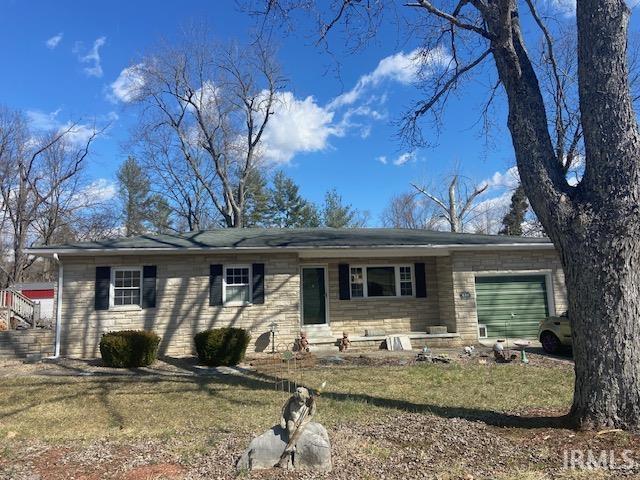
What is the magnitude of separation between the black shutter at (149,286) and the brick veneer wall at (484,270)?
8304 mm

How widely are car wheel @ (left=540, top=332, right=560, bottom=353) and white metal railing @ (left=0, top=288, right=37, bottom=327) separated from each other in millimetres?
18587

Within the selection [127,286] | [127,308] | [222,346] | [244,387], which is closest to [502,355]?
[244,387]

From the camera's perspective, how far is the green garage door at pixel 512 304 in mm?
13266

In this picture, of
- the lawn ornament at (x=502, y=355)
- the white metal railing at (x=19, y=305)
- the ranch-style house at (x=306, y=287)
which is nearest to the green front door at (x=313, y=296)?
the ranch-style house at (x=306, y=287)

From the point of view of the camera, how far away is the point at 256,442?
4211mm

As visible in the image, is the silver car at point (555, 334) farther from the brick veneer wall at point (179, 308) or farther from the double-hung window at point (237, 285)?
the double-hung window at point (237, 285)

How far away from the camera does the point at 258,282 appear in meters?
12.0

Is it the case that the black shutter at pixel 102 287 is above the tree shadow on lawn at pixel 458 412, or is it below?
above

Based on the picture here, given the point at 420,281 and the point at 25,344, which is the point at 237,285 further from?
the point at 25,344

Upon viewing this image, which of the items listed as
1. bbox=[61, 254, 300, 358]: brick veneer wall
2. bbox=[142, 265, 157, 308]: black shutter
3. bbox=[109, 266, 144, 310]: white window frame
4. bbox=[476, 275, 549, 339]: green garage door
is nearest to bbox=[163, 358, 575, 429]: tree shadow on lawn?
bbox=[61, 254, 300, 358]: brick veneer wall

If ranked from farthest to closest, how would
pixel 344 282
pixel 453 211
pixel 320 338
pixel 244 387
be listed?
pixel 453 211 < pixel 344 282 < pixel 320 338 < pixel 244 387

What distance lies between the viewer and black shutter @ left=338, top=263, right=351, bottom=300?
1344 centimetres

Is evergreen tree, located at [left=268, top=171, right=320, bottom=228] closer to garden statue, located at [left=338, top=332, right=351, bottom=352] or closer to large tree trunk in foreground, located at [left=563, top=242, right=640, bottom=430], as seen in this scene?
garden statue, located at [left=338, top=332, right=351, bottom=352]

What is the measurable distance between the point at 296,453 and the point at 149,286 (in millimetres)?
8634
